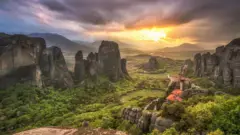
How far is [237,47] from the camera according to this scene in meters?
72.9

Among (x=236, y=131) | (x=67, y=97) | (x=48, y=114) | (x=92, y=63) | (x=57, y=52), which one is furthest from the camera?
(x=92, y=63)

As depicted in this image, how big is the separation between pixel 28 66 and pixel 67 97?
797 inches

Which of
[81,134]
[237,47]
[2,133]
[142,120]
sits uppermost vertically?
[237,47]

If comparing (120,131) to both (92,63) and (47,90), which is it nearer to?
(47,90)

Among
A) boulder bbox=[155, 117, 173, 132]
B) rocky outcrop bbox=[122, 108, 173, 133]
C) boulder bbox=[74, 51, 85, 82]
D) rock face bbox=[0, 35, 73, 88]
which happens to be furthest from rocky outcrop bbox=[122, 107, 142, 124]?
boulder bbox=[74, 51, 85, 82]

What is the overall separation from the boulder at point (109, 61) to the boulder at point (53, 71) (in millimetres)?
26877

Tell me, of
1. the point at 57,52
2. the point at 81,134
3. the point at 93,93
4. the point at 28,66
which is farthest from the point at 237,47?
the point at 28,66

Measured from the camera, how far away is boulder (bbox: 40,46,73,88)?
8200cm

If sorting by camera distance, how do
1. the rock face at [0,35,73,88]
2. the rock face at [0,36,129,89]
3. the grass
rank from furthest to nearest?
the rock face at [0,36,129,89], the rock face at [0,35,73,88], the grass

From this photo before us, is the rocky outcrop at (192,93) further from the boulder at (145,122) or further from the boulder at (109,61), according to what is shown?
the boulder at (109,61)

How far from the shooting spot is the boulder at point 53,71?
82000 mm

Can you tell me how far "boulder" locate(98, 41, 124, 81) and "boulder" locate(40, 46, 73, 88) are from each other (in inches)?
1058

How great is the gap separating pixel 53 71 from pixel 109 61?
35.4 metres

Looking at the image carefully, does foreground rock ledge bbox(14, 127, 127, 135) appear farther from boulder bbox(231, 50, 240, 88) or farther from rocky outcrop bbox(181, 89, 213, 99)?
boulder bbox(231, 50, 240, 88)
